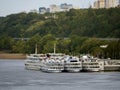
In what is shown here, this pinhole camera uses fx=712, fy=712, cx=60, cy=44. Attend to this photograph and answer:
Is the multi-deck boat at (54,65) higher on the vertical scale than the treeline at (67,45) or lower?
lower

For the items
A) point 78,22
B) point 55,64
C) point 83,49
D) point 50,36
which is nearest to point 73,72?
point 55,64

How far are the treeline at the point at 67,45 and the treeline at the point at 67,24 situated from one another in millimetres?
6144

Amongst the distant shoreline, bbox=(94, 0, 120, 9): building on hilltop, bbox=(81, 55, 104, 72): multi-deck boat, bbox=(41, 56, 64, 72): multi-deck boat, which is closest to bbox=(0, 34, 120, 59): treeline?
the distant shoreline

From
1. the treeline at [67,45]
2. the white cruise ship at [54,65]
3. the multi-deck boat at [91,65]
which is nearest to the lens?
the white cruise ship at [54,65]

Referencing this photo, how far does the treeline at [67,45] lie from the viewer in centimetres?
9375

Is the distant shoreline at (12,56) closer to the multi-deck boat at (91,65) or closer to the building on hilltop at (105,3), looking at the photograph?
the multi-deck boat at (91,65)

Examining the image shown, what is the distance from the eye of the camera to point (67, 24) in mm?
140375

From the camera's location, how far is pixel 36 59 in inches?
3076

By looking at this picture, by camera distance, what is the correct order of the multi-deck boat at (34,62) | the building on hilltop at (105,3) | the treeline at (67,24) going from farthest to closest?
the building on hilltop at (105,3), the treeline at (67,24), the multi-deck boat at (34,62)

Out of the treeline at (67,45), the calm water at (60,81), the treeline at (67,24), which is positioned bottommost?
the calm water at (60,81)

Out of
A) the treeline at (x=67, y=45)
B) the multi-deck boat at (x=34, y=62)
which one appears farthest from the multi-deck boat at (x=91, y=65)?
the treeline at (x=67, y=45)

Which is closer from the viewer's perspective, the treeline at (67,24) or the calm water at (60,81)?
the calm water at (60,81)

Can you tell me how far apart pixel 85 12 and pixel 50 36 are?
65.1 ft

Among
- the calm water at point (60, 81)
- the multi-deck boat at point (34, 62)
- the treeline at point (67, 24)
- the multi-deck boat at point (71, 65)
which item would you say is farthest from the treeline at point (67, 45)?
the calm water at point (60, 81)
